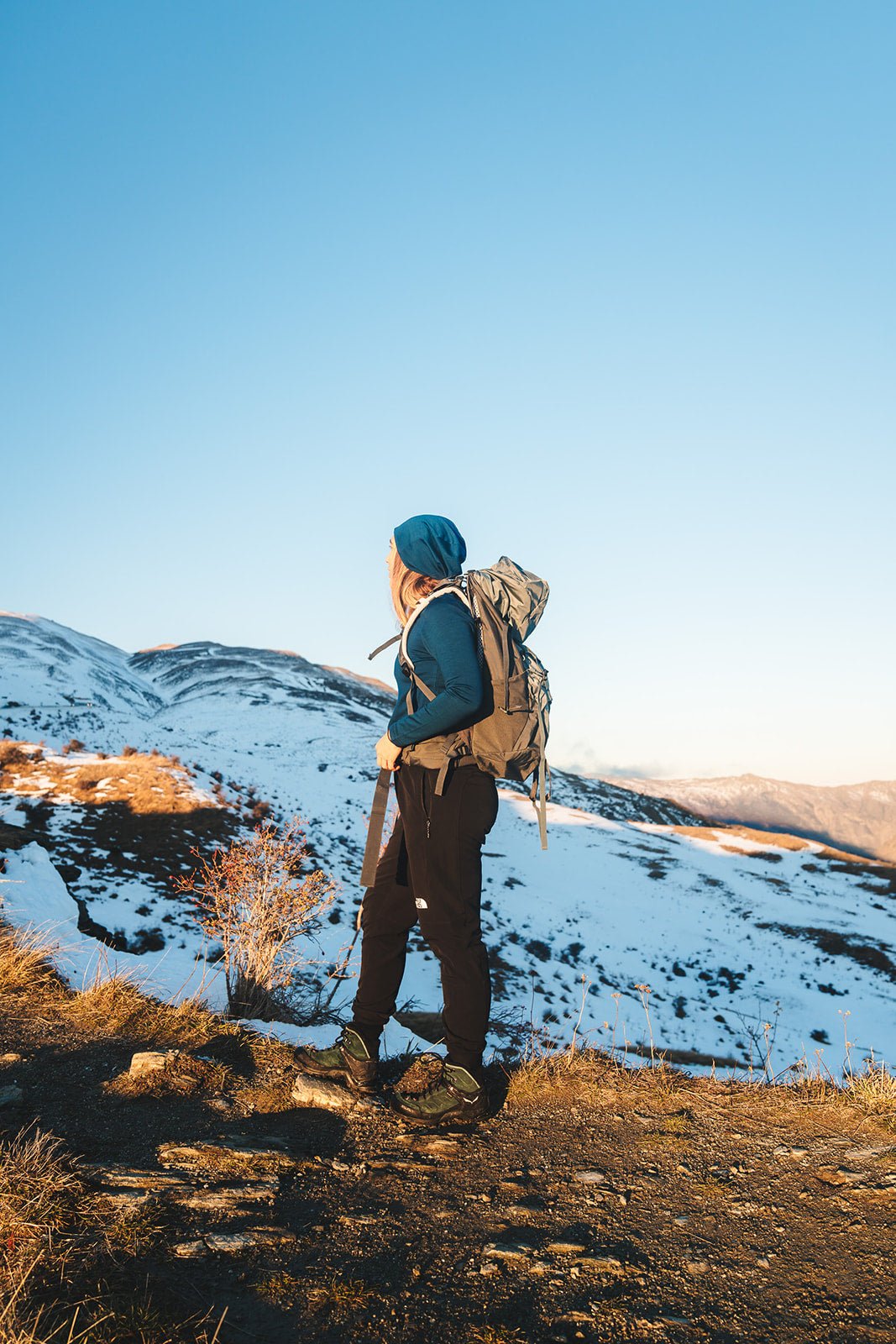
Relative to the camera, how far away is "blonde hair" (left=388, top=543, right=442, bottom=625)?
3279 mm

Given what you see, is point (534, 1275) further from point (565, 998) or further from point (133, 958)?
point (565, 998)

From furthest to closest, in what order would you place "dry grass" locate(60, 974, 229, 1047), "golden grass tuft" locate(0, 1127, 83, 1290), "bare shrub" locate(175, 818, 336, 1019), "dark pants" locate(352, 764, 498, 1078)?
"bare shrub" locate(175, 818, 336, 1019) < "dry grass" locate(60, 974, 229, 1047) < "dark pants" locate(352, 764, 498, 1078) < "golden grass tuft" locate(0, 1127, 83, 1290)

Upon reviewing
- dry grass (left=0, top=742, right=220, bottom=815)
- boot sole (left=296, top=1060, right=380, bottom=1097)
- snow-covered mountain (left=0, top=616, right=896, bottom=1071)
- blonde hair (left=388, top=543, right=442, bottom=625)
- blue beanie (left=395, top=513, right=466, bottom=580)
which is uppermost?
blue beanie (left=395, top=513, right=466, bottom=580)

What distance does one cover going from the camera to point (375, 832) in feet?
10.9

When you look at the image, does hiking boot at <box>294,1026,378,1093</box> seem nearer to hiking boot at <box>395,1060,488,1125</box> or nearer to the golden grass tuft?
hiking boot at <box>395,1060,488,1125</box>

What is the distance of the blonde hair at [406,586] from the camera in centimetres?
328

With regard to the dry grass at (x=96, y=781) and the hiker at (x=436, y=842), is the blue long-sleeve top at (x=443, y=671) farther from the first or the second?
the dry grass at (x=96, y=781)

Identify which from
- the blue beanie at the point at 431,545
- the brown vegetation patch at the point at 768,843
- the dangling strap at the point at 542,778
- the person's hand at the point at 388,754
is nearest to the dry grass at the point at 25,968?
the person's hand at the point at 388,754

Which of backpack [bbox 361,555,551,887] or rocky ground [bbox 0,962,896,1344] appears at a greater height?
backpack [bbox 361,555,551,887]

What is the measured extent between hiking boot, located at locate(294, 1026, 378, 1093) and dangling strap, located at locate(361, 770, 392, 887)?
0.71 m

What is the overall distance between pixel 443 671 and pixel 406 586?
568 mm

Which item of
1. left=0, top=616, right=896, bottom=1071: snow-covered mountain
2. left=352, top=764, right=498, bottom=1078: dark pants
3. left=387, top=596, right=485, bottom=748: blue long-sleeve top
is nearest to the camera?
left=387, top=596, right=485, bottom=748: blue long-sleeve top

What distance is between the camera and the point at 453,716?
2891 millimetres

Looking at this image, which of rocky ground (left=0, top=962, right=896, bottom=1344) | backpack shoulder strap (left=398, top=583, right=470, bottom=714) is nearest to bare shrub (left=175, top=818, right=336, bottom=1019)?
rocky ground (left=0, top=962, right=896, bottom=1344)
